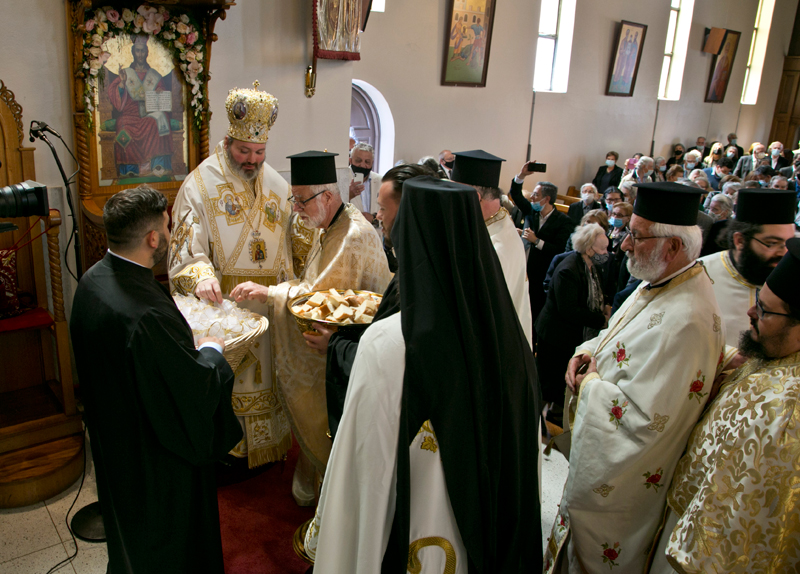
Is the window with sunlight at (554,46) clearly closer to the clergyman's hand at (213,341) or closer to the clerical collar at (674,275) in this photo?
the clerical collar at (674,275)

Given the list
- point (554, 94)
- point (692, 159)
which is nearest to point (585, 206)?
point (554, 94)

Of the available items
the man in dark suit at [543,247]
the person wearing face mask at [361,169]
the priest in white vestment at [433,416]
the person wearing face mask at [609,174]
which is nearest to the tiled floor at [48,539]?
the priest in white vestment at [433,416]

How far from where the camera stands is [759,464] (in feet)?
5.67

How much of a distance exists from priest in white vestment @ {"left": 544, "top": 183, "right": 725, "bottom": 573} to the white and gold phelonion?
1.55m

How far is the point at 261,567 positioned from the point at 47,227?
2156 millimetres

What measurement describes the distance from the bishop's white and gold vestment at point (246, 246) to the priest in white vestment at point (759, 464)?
2370 mm

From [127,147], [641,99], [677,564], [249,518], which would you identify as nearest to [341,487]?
[677,564]

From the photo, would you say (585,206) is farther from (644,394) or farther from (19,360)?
(19,360)

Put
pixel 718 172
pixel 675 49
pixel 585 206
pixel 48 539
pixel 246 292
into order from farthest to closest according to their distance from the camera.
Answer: pixel 675 49 < pixel 718 172 < pixel 585 206 < pixel 48 539 < pixel 246 292

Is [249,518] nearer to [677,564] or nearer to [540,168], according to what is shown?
[677,564]

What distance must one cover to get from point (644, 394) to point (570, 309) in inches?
78.3

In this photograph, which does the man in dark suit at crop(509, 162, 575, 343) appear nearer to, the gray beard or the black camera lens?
the gray beard

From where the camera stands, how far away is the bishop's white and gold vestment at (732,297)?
3.26 meters

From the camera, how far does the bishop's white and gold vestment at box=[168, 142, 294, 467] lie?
3.46 meters
